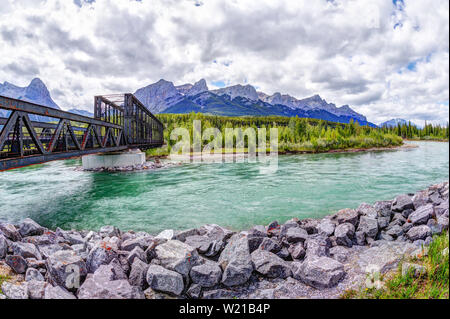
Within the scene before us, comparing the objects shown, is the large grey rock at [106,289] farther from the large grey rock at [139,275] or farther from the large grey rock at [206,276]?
the large grey rock at [206,276]

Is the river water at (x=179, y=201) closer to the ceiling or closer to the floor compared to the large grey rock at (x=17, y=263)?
closer to the floor

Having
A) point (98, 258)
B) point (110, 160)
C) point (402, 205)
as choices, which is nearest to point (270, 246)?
point (98, 258)

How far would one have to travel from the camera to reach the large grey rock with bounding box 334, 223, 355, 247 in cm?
662

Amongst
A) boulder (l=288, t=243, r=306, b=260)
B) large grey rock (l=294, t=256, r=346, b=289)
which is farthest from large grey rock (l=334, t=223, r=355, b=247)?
Result: large grey rock (l=294, t=256, r=346, b=289)

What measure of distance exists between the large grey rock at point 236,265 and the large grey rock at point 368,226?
4210 millimetres

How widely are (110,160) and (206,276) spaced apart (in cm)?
3132

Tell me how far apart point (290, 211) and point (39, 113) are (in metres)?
12.2

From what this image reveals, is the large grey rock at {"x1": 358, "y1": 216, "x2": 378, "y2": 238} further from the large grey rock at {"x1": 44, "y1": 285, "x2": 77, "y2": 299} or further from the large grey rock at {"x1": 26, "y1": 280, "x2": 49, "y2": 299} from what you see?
the large grey rock at {"x1": 26, "y1": 280, "x2": 49, "y2": 299}

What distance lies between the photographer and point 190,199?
1547 cm

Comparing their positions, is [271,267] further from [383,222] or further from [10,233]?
[10,233]

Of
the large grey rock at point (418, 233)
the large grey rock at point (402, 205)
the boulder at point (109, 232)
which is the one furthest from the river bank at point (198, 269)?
the large grey rock at point (402, 205)

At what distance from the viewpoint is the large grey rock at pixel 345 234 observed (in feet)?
21.7

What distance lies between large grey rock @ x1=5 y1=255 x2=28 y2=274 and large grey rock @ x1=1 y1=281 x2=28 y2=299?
87 centimetres
